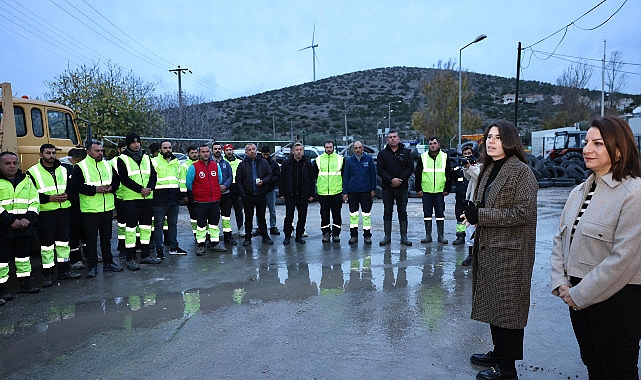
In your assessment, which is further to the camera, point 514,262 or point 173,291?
point 173,291

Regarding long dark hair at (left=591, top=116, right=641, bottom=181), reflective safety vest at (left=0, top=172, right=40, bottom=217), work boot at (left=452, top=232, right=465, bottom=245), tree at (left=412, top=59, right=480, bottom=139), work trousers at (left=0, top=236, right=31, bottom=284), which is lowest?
work boot at (left=452, top=232, right=465, bottom=245)

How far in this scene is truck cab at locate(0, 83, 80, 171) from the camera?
8234 millimetres

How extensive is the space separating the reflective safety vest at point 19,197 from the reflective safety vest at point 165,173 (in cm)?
203

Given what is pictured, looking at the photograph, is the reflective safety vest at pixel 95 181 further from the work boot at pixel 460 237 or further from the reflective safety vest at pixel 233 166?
the work boot at pixel 460 237

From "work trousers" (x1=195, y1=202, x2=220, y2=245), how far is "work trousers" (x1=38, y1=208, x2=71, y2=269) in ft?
7.09

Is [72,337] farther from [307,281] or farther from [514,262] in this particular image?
[514,262]

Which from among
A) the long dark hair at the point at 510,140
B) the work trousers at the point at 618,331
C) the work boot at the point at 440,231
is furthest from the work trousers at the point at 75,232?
the work trousers at the point at 618,331

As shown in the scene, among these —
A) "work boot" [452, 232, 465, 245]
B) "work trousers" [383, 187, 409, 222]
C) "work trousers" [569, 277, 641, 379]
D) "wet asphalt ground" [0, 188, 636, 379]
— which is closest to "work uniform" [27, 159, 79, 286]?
"wet asphalt ground" [0, 188, 636, 379]

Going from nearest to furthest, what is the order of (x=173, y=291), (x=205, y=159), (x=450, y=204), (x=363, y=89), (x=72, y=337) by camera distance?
1. (x=72, y=337)
2. (x=173, y=291)
3. (x=205, y=159)
4. (x=450, y=204)
5. (x=363, y=89)

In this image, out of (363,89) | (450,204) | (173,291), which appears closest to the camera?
(173,291)

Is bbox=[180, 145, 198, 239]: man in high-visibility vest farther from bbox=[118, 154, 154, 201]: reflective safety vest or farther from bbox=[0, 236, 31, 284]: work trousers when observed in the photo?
bbox=[0, 236, 31, 284]: work trousers

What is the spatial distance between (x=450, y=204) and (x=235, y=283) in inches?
370

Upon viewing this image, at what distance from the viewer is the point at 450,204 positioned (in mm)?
14570

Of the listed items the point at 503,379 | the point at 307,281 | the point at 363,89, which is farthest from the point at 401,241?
the point at 363,89
